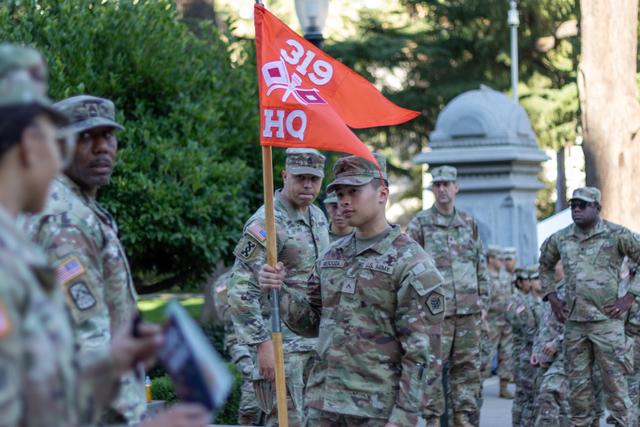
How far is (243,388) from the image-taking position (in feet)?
36.1

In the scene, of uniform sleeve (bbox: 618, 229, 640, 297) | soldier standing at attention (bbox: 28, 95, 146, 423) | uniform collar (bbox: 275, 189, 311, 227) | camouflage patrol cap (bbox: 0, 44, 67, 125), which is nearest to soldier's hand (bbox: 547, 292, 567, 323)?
uniform sleeve (bbox: 618, 229, 640, 297)

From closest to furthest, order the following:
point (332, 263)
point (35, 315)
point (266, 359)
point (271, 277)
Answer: point (35, 315)
point (332, 263)
point (271, 277)
point (266, 359)

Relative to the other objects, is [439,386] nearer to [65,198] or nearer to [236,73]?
[236,73]

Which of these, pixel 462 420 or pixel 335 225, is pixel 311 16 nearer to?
pixel 335 225

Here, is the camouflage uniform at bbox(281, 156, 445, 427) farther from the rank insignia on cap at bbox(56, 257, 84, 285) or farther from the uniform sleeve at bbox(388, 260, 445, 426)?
the rank insignia on cap at bbox(56, 257, 84, 285)

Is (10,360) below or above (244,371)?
above

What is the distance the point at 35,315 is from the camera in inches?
116

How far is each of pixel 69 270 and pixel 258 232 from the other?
12.8ft

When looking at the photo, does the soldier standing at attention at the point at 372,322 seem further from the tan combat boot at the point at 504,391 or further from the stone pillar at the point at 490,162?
the stone pillar at the point at 490,162

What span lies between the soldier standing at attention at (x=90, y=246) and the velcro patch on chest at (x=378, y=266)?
1736 mm

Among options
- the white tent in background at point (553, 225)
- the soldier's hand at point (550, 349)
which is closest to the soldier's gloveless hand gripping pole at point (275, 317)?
the soldier's hand at point (550, 349)

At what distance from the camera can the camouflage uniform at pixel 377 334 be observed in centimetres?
636

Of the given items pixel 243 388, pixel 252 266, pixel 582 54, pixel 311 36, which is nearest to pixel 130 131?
pixel 311 36

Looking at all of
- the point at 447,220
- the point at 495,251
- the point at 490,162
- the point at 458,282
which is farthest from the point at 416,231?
the point at 490,162
